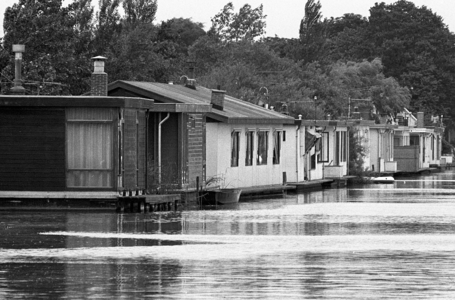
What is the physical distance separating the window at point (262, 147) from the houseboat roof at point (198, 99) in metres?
0.61

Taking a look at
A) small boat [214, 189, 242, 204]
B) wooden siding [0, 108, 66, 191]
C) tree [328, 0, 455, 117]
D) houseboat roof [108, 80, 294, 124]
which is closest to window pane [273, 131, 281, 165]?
houseboat roof [108, 80, 294, 124]

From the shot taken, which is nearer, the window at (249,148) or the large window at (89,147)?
the large window at (89,147)

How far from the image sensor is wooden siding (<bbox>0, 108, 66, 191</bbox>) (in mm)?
37406

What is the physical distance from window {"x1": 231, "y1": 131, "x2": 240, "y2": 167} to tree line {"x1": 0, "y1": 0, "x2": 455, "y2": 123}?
7.14m

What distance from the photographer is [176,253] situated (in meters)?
24.2

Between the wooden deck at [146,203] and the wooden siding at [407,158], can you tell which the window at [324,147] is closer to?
the wooden siding at [407,158]

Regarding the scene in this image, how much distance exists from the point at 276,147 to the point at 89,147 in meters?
19.8

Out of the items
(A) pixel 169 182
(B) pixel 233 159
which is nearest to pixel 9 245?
(A) pixel 169 182

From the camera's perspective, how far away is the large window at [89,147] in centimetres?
3712

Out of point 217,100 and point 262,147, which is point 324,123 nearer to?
point 262,147

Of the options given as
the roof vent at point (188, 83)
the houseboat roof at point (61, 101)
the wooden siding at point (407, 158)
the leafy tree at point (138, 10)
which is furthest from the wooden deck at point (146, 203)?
the wooden siding at point (407, 158)

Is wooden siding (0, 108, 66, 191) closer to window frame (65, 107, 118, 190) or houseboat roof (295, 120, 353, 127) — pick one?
window frame (65, 107, 118, 190)

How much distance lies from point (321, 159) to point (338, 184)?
5.22 ft

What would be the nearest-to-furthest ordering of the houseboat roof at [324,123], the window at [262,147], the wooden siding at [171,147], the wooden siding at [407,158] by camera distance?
the wooden siding at [171,147]
the window at [262,147]
the houseboat roof at [324,123]
the wooden siding at [407,158]
